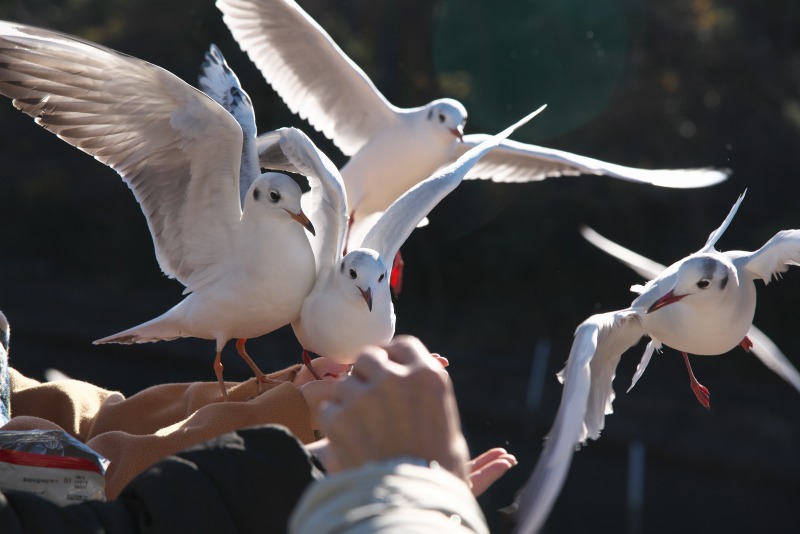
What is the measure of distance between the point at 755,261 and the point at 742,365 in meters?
5.11

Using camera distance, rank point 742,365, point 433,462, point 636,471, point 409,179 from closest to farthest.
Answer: point 433,462 → point 409,179 → point 636,471 → point 742,365

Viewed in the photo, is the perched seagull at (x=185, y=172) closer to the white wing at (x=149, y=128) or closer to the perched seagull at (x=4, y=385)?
the white wing at (x=149, y=128)

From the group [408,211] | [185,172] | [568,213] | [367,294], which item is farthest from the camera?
[568,213]

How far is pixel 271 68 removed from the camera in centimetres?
285

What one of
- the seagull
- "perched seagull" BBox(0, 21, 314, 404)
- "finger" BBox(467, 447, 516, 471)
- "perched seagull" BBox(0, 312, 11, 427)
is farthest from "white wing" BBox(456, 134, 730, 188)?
"perched seagull" BBox(0, 312, 11, 427)

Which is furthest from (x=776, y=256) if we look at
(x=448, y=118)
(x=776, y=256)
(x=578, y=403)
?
(x=448, y=118)

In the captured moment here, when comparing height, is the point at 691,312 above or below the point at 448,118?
above

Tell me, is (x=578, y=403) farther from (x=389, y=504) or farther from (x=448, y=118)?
(x=448, y=118)

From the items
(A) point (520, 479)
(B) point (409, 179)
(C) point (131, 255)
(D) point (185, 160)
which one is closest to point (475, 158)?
(D) point (185, 160)

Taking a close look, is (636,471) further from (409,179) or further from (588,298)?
(409,179)

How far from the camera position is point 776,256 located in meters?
1.55

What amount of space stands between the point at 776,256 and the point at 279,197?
81 centimetres

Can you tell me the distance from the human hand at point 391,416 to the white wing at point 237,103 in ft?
3.52

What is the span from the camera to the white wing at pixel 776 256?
4.95 ft
